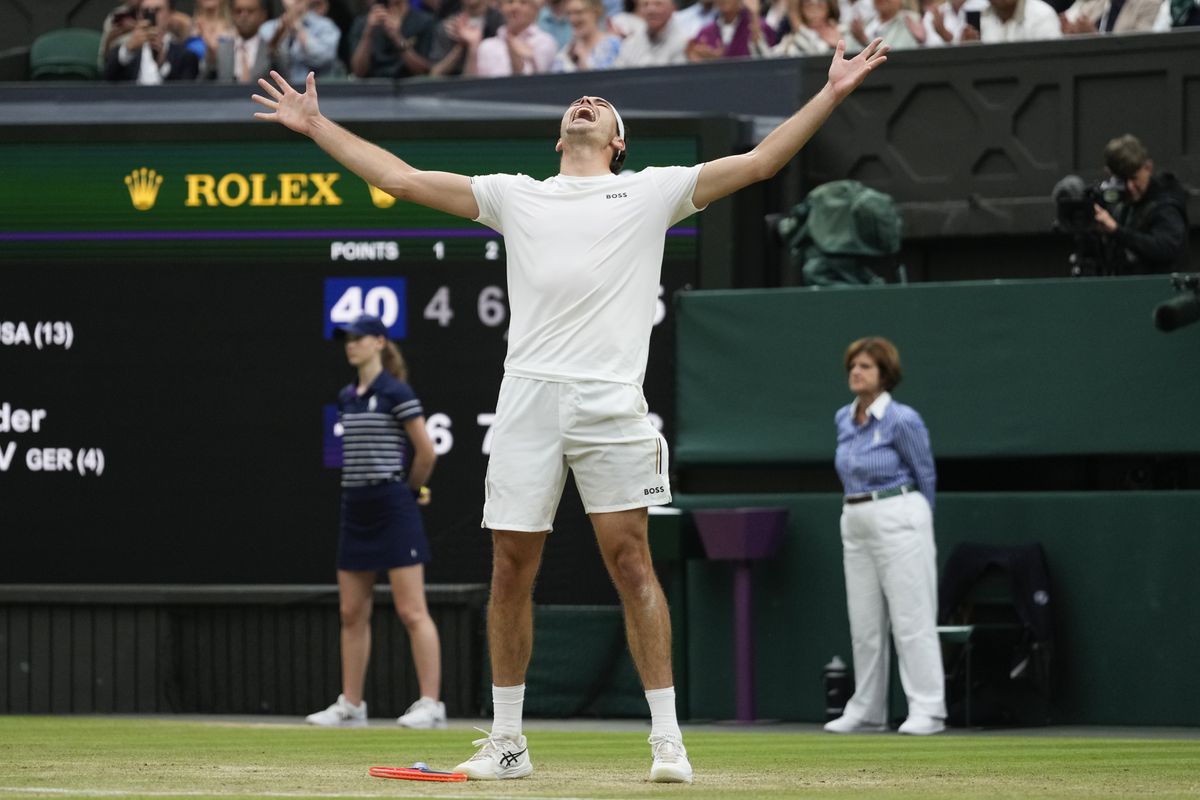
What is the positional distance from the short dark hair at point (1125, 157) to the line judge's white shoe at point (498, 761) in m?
5.88

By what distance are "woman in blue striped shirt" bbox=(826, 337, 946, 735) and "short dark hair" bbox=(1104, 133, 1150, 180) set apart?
149 cm

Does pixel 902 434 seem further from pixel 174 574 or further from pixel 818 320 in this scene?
pixel 174 574

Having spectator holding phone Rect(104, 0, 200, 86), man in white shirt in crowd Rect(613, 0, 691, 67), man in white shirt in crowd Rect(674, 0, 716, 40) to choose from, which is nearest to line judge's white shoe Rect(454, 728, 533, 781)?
man in white shirt in crowd Rect(613, 0, 691, 67)

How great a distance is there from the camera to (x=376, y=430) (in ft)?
37.0

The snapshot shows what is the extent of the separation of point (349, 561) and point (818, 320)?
2965 mm

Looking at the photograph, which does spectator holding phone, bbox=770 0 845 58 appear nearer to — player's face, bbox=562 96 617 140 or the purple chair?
the purple chair

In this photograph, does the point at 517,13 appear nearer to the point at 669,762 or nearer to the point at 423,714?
the point at 423,714

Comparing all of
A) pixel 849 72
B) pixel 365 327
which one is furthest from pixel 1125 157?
pixel 849 72

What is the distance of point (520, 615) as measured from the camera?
6.83 m

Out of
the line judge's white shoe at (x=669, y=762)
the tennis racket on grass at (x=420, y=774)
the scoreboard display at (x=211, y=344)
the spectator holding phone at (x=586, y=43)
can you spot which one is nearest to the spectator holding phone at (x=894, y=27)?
the spectator holding phone at (x=586, y=43)

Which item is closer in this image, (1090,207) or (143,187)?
(1090,207)

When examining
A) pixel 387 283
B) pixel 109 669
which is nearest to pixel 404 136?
pixel 387 283

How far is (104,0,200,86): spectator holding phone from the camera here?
15867 millimetres

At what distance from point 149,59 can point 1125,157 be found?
7530mm
